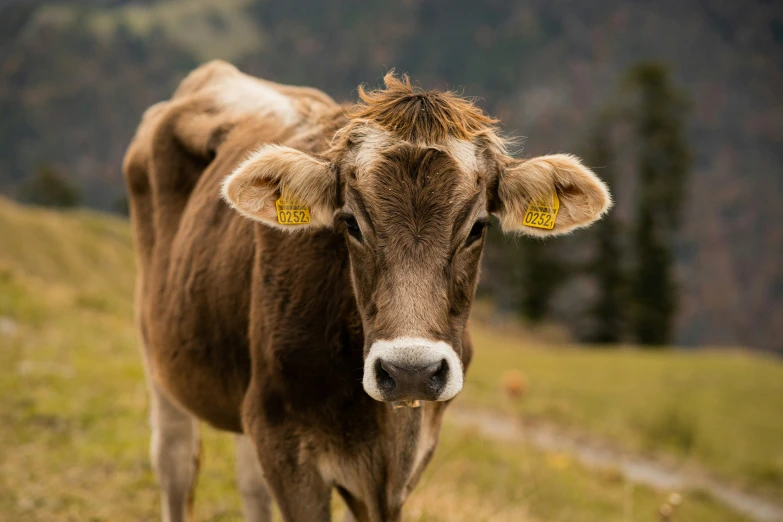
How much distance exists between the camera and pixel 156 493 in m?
6.27

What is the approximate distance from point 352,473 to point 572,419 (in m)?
13.0

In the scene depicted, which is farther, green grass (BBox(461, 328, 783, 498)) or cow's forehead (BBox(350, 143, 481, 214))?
green grass (BBox(461, 328, 783, 498))

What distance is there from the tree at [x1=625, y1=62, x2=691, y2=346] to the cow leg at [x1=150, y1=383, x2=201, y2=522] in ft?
145

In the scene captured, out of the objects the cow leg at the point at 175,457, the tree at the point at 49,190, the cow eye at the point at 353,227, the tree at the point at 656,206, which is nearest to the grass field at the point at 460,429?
the cow leg at the point at 175,457

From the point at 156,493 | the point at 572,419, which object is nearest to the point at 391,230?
the point at 156,493

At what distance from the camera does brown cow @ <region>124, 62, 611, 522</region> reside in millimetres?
3195

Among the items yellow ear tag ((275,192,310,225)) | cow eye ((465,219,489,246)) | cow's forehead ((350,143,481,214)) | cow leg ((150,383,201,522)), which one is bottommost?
cow leg ((150,383,201,522))

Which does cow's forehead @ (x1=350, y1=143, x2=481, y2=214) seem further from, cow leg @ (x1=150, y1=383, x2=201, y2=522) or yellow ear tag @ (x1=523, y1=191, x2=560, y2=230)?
cow leg @ (x1=150, y1=383, x2=201, y2=522)

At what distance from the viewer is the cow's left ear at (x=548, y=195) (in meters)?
3.58

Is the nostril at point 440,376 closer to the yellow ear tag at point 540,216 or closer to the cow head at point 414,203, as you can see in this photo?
the cow head at point 414,203

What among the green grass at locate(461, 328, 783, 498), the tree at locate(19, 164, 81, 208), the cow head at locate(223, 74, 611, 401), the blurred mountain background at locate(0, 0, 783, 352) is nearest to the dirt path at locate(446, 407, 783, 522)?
the green grass at locate(461, 328, 783, 498)

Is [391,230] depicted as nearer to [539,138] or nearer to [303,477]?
[303,477]

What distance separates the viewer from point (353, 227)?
344 cm

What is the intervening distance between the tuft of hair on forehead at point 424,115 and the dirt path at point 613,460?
31.4 ft
